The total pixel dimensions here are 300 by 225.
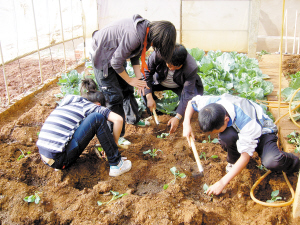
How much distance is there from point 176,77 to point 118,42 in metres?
0.99

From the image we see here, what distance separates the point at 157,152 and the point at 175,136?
37 cm

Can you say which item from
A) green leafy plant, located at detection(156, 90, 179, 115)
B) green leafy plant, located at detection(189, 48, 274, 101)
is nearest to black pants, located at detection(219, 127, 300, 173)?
green leafy plant, located at detection(156, 90, 179, 115)

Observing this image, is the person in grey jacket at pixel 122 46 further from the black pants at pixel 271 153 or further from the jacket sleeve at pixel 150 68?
the black pants at pixel 271 153

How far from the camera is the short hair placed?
1.85 m

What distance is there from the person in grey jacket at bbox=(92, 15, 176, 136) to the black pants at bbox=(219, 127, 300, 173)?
0.80 metres

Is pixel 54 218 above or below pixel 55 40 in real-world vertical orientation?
below

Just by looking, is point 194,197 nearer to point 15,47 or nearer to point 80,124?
point 80,124

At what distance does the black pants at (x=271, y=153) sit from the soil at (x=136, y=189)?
0.23 metres

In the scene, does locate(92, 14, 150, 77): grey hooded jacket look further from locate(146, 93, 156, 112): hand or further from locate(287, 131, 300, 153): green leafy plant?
locate(287, 131, 300, 153): green leafy plant

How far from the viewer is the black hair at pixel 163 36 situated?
6.94ft

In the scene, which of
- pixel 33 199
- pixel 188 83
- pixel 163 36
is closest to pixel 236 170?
pixel 163 36

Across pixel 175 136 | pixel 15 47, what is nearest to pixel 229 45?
pixel 175 136

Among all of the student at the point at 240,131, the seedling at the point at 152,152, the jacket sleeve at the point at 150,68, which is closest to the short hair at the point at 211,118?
the student at the point at 240,131

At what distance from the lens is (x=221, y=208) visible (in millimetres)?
1981
